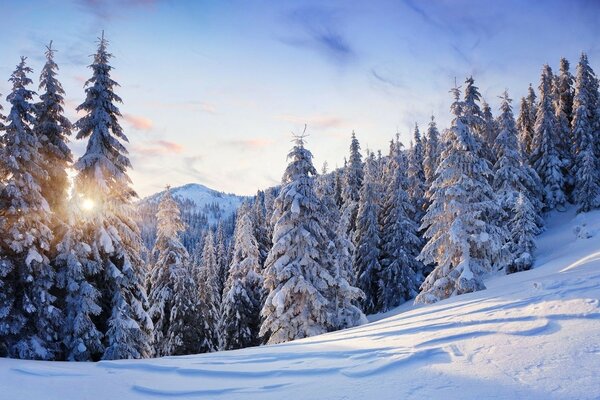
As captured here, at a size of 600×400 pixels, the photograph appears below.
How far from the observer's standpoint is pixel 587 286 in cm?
745

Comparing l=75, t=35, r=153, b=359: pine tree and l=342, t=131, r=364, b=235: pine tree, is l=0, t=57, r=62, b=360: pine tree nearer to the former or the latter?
l=75, t=35, r=153, b=359: pine tree

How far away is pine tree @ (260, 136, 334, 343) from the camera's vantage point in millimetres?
18375

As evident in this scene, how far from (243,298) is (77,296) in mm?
17780

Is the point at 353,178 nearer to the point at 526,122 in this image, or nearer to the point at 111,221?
the point at 526,122

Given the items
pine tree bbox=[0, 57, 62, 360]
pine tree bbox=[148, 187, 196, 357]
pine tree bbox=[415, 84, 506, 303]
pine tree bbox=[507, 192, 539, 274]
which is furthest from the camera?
pine tree bbox=[507, 192, 539, 274]

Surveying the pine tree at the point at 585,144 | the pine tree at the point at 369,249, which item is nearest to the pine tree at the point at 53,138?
the pine tree at the point at 369,249

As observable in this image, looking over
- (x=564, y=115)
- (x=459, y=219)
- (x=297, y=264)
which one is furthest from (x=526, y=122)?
(x=297, y=264)

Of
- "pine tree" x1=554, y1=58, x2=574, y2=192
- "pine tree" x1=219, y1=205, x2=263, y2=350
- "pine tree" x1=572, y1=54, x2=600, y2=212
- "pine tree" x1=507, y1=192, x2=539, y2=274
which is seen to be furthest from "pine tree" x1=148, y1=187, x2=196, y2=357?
"pine tree" x1=554, y1=58, x2=574, y2=192

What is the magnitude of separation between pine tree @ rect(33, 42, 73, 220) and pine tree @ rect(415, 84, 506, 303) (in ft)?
58.4

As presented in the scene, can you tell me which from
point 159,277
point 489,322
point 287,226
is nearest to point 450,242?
point 287,226

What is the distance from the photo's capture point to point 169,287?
26.9 meters

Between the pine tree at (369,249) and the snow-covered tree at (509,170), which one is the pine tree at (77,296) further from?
the snow-covered tree at (509,170)

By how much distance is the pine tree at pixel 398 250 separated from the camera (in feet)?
114

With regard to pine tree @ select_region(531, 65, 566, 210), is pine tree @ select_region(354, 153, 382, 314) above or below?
below
